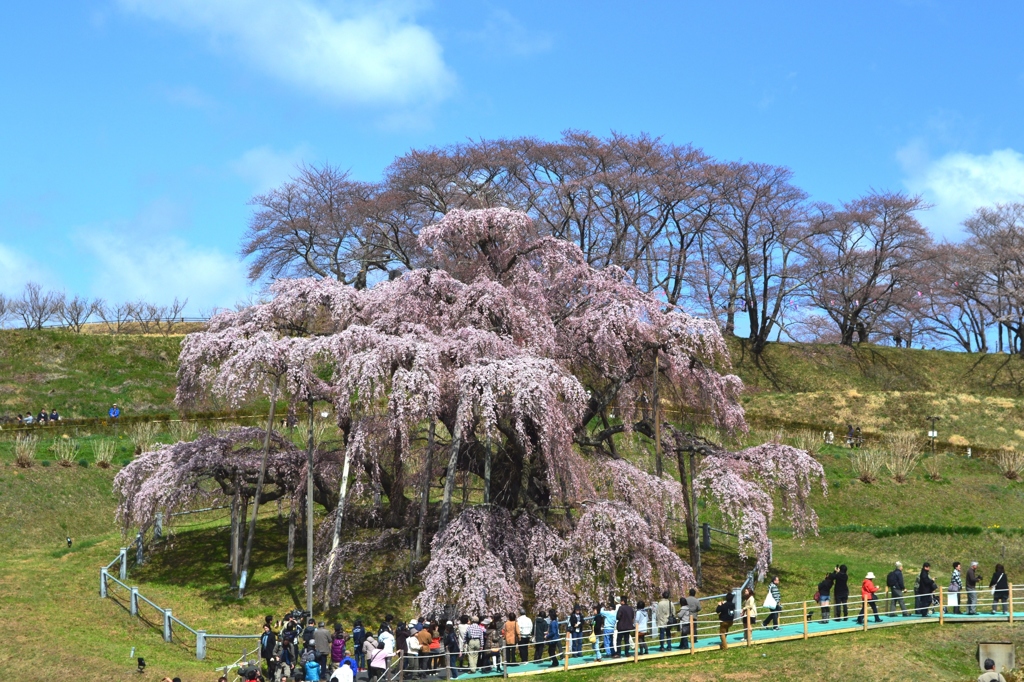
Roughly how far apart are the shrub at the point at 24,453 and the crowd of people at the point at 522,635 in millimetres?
25771

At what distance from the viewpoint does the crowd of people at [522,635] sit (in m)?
24.3

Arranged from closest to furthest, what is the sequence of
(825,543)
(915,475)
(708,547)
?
(708,547)
(825,543)
(915,475)

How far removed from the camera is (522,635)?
26.1m

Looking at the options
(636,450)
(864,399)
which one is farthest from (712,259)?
(636,450)

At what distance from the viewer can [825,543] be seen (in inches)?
1681

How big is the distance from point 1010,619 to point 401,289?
799 inches

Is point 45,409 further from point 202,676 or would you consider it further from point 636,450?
point 202,676

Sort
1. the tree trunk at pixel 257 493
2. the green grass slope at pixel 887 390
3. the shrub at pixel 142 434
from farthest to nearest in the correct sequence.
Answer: the green grass slope at pixel 887 390, the shrub at pixel 142 434, the tree trunk at pixel 257 493

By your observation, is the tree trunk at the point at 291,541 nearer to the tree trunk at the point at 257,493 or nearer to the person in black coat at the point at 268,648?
the tree trunk at the point at 257,493

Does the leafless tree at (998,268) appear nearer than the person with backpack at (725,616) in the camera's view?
No

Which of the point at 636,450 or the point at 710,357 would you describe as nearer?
the point at 710,357

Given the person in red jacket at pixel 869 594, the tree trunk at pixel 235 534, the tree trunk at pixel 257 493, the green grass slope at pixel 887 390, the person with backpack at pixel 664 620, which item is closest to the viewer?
the person with backpack at pixel 664 620

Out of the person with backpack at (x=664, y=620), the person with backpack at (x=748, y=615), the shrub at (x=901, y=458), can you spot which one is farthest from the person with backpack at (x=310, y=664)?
the shrub at (x=901, y=458)

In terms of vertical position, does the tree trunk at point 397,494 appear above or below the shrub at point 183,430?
below
